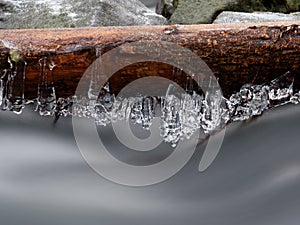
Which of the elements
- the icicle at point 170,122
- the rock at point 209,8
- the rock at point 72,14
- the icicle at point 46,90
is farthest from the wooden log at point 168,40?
the rock at point 209,8

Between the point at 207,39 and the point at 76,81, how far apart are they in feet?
1.67

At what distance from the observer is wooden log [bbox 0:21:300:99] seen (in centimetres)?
192

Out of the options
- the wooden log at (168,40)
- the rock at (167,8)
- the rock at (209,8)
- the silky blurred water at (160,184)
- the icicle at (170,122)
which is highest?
the rock at (167,8)

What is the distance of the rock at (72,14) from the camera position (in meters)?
2.83

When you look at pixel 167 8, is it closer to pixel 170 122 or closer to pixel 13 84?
pixel 170 122

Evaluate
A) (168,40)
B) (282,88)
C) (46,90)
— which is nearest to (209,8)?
(282,88)

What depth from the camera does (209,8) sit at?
12.2 feet

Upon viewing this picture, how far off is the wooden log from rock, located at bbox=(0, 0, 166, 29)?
861 millimetres

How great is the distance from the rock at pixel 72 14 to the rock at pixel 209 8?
1.78ft

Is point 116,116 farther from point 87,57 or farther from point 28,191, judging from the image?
point 28,191

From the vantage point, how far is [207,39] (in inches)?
75.8

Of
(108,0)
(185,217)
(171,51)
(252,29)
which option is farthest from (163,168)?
(108,0)

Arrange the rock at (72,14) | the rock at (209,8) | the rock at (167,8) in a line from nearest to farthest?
the rock at (72,14) → the rock at (209,8) → the rock at (167,8)

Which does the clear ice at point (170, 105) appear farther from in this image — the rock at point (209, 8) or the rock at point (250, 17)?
the rock at point (209, 8)
